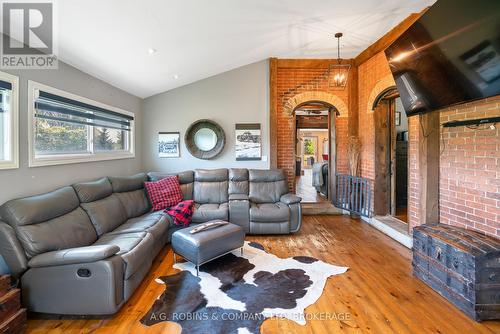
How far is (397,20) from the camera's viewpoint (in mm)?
3359

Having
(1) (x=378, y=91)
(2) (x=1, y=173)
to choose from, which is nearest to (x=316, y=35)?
(1) (x=378, y=91)

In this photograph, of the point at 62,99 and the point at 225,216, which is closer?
the point at 62,99

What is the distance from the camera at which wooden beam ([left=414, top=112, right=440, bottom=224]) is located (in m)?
2.89

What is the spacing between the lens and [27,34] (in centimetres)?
218

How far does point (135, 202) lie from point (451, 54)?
3.95 meters

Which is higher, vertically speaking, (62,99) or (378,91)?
(378,91)

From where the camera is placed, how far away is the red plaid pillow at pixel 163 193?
366cm

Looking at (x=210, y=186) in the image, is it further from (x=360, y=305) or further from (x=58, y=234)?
(x=360, y=305)

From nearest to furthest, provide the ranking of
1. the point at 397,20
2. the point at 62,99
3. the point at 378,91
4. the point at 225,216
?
the point at 62,99
the point at 397,20
the point at 225,216
the point at 378,91

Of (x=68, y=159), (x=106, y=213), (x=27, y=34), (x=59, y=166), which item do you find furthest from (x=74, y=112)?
(x=106, y=213)

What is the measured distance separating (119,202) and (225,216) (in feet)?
4.84

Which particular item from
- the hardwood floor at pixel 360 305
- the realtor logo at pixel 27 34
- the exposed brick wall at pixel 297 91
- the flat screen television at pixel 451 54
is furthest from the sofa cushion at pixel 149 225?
the flat screen television at pixel 451 54

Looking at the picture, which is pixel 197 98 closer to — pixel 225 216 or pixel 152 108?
pixel 152 108

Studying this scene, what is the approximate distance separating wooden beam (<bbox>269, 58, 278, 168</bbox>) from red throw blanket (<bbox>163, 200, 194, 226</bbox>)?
6.42ft
